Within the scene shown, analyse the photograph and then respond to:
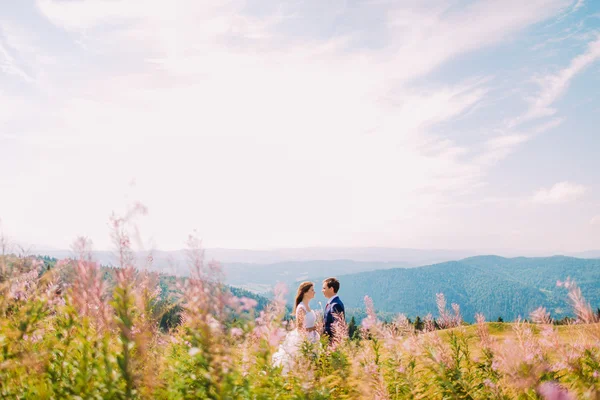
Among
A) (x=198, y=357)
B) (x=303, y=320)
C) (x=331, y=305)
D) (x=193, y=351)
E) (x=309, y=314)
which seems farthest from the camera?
(x=331, y=305)

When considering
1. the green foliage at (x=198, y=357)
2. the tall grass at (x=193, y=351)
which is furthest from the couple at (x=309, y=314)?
the tall grass at (x=193, y=351)

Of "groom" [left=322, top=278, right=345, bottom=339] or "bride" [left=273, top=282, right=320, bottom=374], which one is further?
"groom" [left=322, top=278, right=345, bottom=339]

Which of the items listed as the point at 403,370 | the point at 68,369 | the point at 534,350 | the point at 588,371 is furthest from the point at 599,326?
the point at 68,369

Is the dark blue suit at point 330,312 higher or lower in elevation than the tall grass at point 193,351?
lower

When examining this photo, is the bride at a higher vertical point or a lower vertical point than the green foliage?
lower

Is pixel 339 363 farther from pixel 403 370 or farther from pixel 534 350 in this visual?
pixel 534 350

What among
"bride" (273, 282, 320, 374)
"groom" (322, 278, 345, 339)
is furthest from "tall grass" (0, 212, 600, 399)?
"groom" (322, 278, 345, 339)

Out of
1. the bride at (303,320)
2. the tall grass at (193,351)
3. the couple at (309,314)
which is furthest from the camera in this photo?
the couple at (309,314)

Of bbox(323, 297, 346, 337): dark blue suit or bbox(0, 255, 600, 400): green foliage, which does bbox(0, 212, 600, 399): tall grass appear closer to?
bbox(0, 255, 600, 400): green foliage

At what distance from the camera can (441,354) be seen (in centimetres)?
387

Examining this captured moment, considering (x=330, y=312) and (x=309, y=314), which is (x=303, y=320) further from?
(x=330, y=312)

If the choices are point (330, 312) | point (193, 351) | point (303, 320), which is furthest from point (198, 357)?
point (330, 312)

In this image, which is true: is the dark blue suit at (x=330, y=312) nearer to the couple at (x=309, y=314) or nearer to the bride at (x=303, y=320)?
the couple at (x=309, y=314)

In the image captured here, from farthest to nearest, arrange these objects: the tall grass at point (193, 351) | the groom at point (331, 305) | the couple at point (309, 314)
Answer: the groom at point (331, 305) → the couple at point (309, 314) → the tall grass at point (193, 351)
